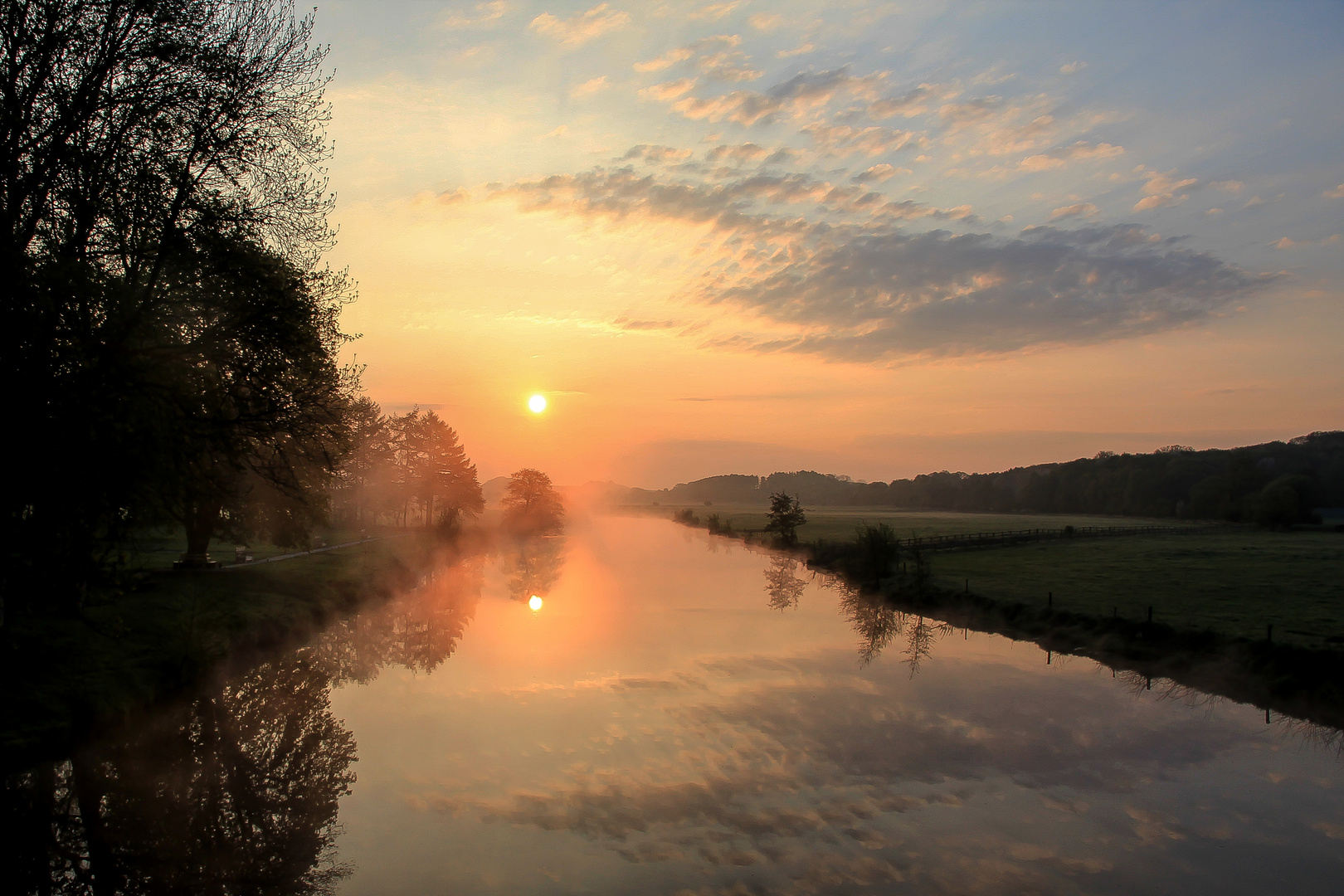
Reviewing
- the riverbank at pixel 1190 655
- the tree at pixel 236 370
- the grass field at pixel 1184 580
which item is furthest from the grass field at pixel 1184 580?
the tree at pixel 236 370

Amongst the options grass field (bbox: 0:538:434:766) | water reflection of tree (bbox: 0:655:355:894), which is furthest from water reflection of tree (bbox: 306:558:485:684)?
water reflection of tree (bbox: 0:655:355:894)

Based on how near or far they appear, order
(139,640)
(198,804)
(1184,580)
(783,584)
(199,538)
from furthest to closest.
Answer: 1. (783,584)
2. (1184,580)
3. (199,538)
4. (139,640)
5. (198,804)

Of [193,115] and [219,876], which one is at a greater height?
[193,115]

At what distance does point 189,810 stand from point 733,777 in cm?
1063

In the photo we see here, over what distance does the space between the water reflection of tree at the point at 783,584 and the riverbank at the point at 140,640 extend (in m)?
23.2

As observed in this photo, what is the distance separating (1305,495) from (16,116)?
132210 millimetres

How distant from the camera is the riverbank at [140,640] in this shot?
1647 cm

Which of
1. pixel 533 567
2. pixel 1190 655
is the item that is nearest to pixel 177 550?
pixel 533 567

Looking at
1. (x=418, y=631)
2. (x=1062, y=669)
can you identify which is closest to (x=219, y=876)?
(x=418, y=631)

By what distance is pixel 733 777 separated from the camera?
16.6 meters

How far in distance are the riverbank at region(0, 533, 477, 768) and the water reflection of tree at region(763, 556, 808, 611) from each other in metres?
23.2

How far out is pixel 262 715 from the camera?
20.1 meters

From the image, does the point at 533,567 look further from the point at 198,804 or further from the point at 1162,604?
the point at 198,804

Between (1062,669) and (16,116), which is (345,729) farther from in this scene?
(1062,669)
